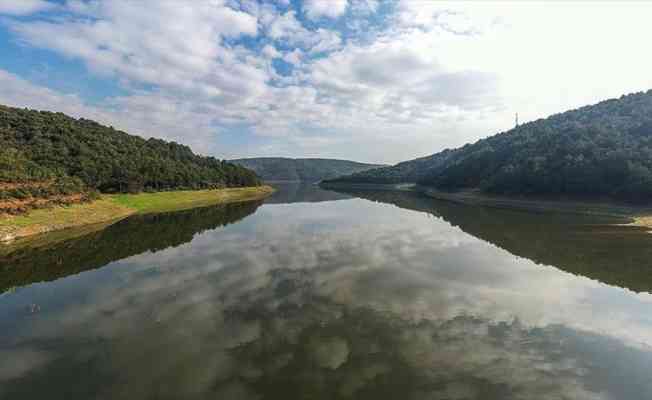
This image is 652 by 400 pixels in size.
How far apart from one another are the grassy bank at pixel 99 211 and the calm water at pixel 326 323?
774 cm

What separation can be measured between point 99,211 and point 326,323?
48.9 metres

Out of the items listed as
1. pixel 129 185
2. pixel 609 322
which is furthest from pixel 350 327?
pixel 129 185

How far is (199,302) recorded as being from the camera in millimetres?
17375

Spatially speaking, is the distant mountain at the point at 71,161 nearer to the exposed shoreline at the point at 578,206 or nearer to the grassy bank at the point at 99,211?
the grassy bank at the point at 99,211

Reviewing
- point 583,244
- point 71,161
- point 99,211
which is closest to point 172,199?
point 71,161

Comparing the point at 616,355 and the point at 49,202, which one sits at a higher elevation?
the point at 49,202

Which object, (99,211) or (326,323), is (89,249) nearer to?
(99,211)

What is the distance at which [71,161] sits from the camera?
7356cm

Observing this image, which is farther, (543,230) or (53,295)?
(543,230)

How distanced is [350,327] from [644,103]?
150 metres

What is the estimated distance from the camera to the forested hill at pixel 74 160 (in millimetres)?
50688

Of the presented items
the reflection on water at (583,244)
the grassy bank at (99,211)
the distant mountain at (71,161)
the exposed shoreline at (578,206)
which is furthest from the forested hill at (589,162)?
the distant mountain at (71,161)

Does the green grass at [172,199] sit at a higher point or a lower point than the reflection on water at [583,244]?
higher

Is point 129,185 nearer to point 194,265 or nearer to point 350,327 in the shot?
point 194,265
